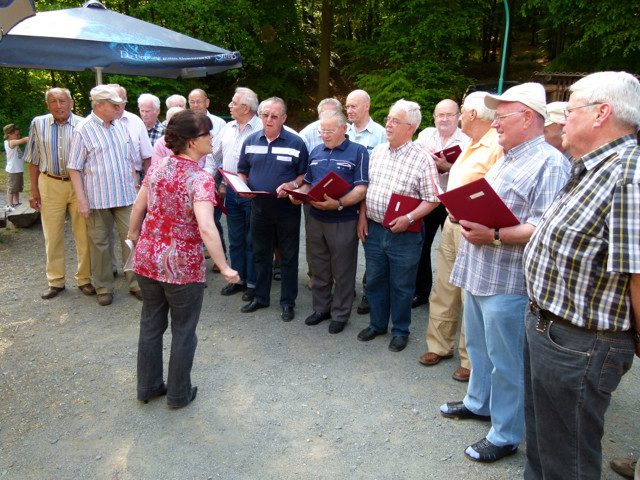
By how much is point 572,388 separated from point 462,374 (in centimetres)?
189

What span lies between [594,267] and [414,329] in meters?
2.92

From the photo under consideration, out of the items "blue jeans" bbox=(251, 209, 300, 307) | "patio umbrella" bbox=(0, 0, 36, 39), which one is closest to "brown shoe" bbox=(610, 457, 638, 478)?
"blue jeans" bbox=(251, 209, 300, 307)

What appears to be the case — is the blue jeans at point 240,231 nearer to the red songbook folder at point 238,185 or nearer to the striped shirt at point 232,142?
the striped shirt at point 232,142

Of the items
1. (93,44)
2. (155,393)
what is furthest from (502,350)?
(93,44)

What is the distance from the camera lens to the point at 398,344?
4.28m

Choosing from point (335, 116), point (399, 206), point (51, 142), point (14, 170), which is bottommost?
point (14, 170)

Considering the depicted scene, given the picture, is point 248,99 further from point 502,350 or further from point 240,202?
point 502,350

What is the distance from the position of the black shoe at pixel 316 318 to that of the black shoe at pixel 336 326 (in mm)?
191

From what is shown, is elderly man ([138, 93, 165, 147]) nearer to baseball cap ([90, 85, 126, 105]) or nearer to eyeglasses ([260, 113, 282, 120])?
baseball cap ([90, 85, 126, 105])

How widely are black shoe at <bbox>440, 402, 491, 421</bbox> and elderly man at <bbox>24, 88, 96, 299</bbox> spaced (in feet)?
13.0

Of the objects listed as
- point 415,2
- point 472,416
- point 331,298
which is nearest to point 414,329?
point 331,298

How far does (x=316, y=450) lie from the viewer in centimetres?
302

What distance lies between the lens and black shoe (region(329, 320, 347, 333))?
462cm

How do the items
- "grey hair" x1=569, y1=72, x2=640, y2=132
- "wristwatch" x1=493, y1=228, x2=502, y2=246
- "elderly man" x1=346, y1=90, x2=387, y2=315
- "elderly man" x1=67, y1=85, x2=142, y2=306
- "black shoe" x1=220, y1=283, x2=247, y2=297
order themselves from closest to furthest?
"grey hair" x1=569, y1=72, x2=640, y2=132
"wristwatch" x1=493, y1=228, x2=502, y2=246
"elderly man" x1=67, y1=85, x2=142, y2=306
"elderly man" x1=346, y1=90, x2=387, y2=315
"black shoe" x1=220, y1=283, x2=247, y2=297
